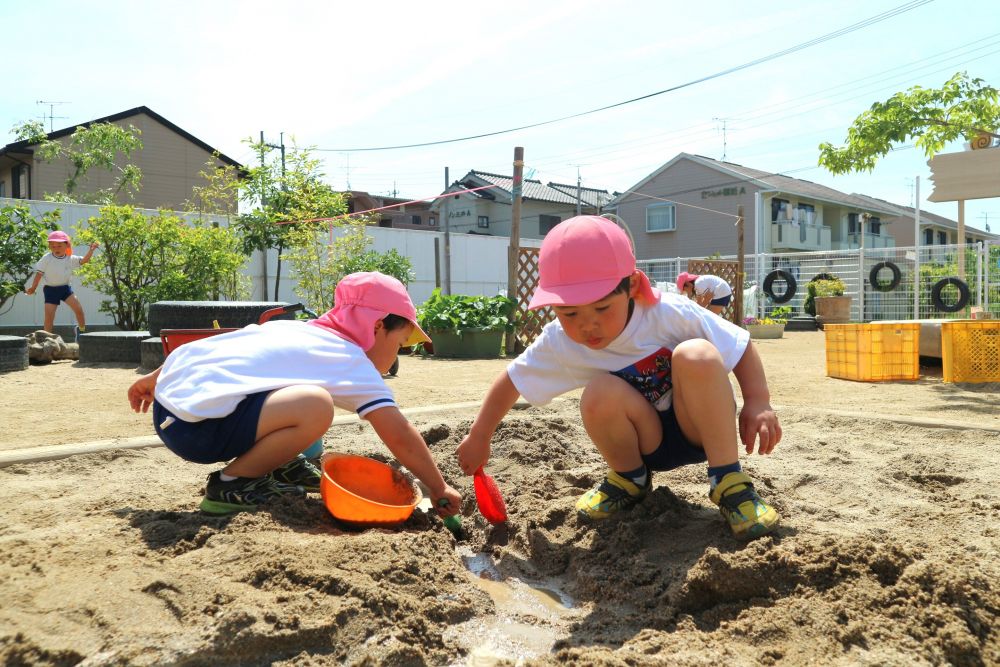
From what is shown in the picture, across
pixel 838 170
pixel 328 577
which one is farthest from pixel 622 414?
pixel 838 170

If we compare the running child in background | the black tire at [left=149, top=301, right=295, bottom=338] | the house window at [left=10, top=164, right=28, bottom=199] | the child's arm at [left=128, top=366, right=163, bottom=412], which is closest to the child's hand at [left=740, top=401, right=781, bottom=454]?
the child's arm at [left=128, top=366, right=163, bottom=412]

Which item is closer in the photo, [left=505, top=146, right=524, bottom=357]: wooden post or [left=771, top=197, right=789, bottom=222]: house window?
[left=505, top=146, right=524, bottom=357]: wooden post

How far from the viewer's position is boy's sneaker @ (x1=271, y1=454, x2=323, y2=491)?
233 centimetres

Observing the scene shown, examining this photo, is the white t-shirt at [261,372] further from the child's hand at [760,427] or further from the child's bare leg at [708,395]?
the child's hand at [760,427]

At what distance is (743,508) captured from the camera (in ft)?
5.72

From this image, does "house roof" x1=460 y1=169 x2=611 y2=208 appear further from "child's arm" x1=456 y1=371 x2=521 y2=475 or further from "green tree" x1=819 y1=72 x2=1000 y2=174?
"child's arm" x1=456 y1=371 x2=521 y2=475

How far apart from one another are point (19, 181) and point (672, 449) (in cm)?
2343

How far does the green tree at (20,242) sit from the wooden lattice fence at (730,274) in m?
10.1

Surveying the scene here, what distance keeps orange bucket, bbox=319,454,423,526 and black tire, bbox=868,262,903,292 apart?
16071 millimetres

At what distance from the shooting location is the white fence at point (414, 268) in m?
10.9

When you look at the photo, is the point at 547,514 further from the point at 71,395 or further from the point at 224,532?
the point at 71,395

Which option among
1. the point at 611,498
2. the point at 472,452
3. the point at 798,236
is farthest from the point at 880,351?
the point at 798,236

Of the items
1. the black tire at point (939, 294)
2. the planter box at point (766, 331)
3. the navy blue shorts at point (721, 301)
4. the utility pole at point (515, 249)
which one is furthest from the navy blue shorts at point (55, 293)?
the black tire at point (939, 294)

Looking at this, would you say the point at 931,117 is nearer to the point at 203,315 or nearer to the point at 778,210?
the point at 203,315
